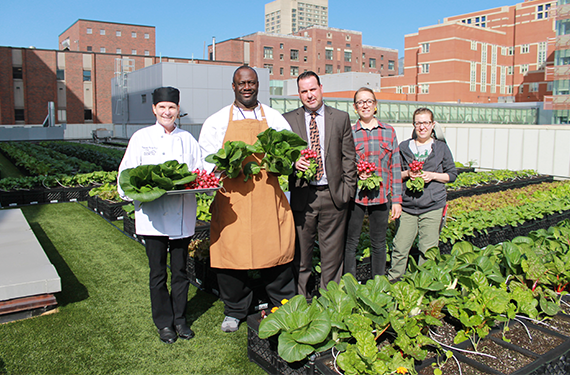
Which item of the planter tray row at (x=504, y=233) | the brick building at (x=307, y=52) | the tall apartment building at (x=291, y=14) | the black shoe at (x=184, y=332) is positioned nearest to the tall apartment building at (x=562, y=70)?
the brick building at (x=307, y=52)

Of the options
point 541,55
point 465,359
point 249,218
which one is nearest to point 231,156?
point 249,218

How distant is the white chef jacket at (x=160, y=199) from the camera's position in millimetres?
2953

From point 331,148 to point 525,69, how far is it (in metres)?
75.0

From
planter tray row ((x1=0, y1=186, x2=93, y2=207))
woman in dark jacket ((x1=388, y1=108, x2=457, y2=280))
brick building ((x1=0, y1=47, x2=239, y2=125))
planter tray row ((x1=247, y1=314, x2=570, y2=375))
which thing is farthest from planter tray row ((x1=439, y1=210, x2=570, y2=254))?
brick building ((x1=0, y1=47, x2=239, y2=125))

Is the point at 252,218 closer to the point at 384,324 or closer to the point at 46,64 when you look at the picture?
the point at 384,324

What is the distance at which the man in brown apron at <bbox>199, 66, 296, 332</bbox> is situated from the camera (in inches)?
117

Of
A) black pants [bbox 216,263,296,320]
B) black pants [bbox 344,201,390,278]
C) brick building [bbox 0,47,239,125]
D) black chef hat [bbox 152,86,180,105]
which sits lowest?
black pants [bbox 216,263,296,320]

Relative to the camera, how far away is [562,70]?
48875 millimetres

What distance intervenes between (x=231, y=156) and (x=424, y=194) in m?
2.01

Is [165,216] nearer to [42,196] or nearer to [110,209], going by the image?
[110,209]

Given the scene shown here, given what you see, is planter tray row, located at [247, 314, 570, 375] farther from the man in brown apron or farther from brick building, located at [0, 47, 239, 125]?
brick building, located at [0, 47, 239, 125]

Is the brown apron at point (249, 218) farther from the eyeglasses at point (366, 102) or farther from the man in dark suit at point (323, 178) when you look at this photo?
the eyeglasses at point (366, 102)

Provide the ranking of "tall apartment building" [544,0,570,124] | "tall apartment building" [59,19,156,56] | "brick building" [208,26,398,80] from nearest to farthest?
"tall apartment building" [544,0,570,124], "tall apartment building" [59,19,156,56], "brick building" [208,26,398,80]

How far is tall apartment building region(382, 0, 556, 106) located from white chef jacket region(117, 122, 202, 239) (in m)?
64.6
